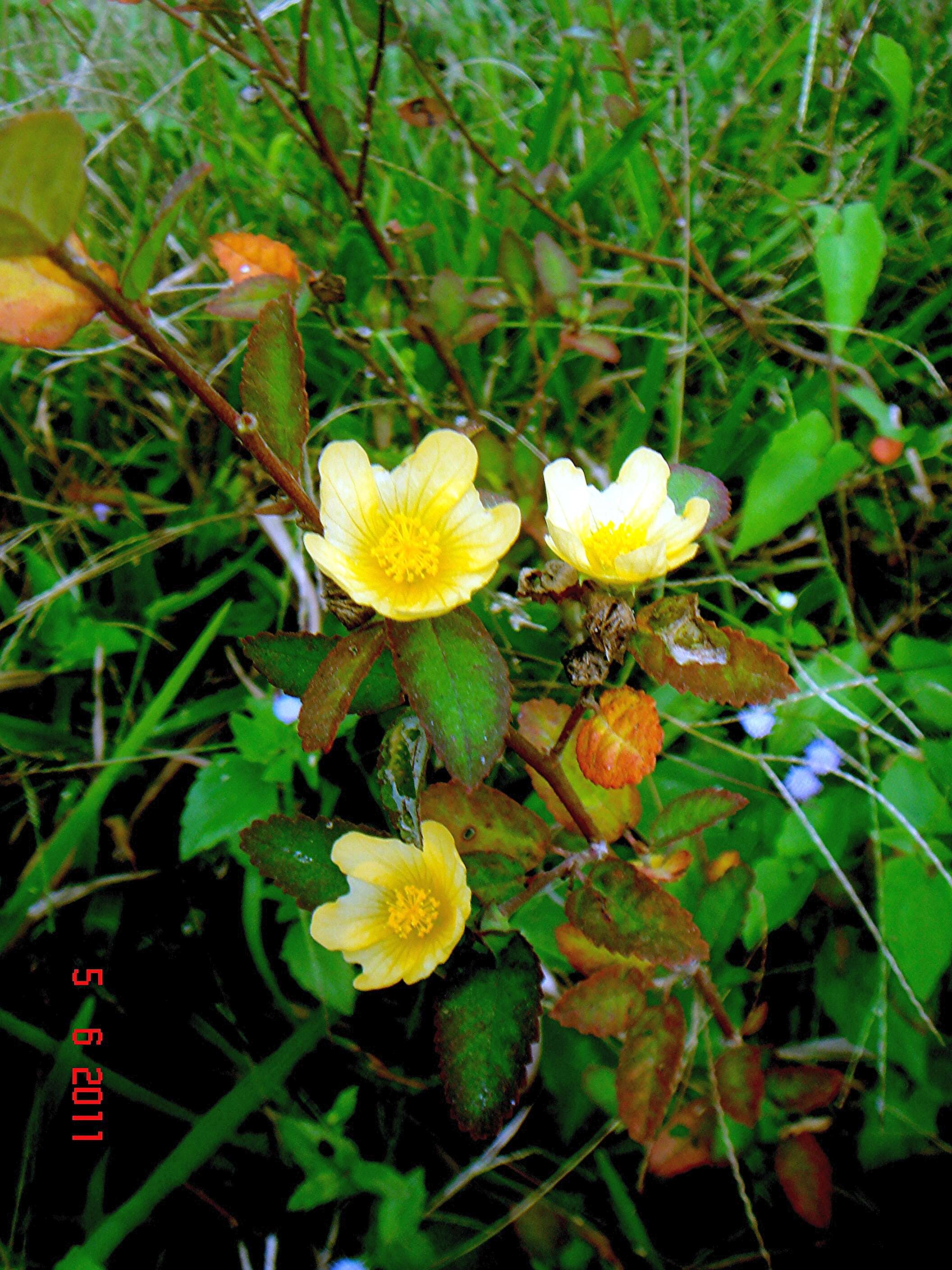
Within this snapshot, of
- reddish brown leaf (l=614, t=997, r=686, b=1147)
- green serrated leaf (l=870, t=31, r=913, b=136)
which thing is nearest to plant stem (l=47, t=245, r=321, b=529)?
reddish brown leaf (l=614, t=997, r=686, b=1147)

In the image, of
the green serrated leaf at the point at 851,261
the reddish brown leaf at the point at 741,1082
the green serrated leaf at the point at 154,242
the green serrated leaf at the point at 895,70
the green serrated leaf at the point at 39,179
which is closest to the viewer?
the green serrated leaf at the point at 39,179

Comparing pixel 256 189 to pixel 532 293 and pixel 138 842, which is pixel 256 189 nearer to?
pixel 532 293

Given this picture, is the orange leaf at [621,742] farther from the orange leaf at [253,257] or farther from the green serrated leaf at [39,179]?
the orange leaf at [253,257]

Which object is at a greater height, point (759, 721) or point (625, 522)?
point (625, 522)

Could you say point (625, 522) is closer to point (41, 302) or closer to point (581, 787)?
point (581, 787)

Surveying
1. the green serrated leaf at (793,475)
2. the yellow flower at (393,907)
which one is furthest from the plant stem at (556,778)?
the green serrated leaf at (793,475)

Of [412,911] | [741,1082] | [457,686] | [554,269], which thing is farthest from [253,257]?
[741,1082]
